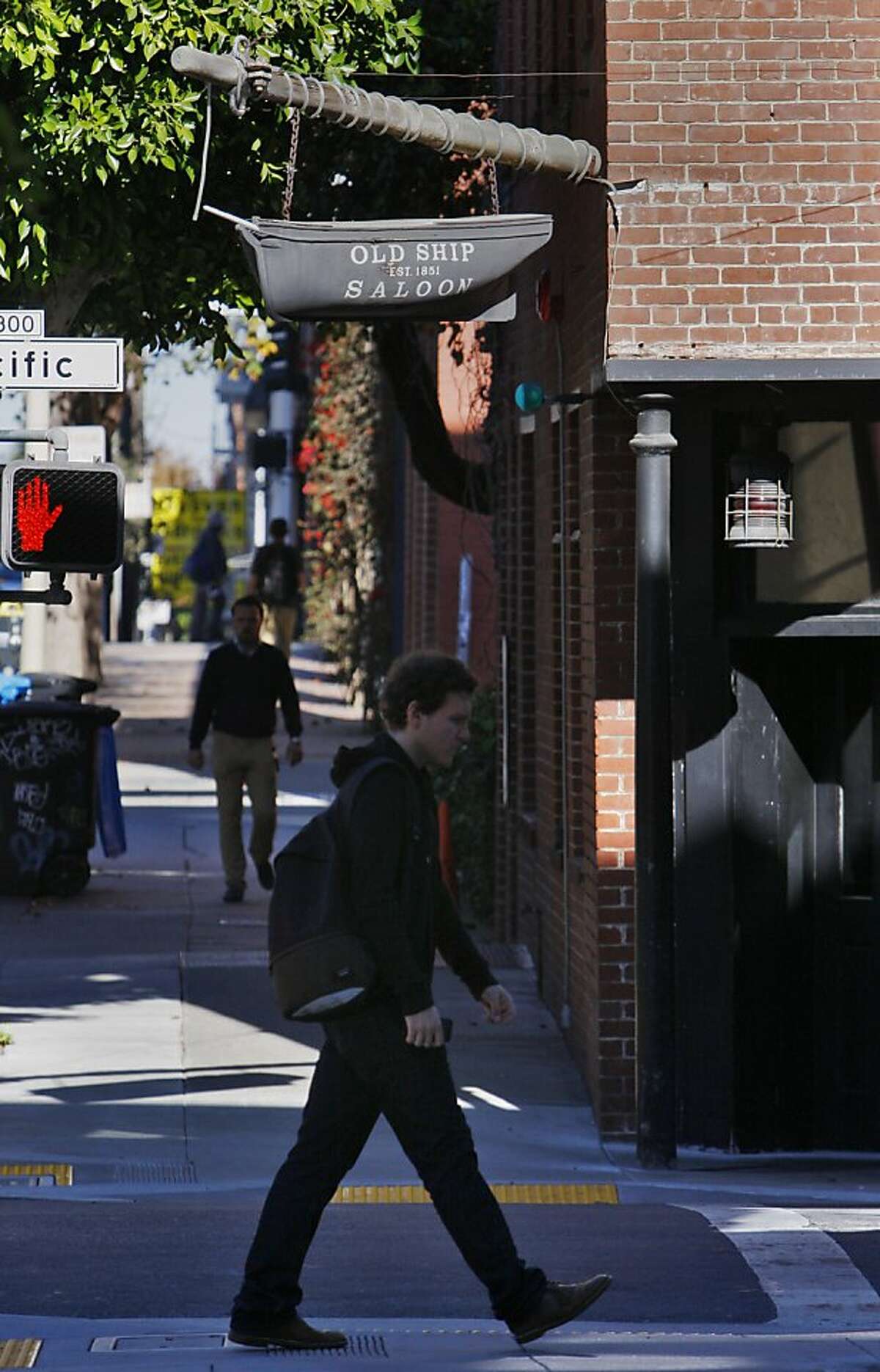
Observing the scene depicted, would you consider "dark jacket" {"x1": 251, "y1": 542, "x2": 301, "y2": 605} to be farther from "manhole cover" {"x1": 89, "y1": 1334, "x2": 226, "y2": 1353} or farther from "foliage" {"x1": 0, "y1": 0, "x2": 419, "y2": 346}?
"manhole cover" {"x1": 89, "y1": 1334, "x2": 226, "y2": 1353}

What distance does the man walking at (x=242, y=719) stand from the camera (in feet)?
53.6

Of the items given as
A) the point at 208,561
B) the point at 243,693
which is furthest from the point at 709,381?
the point at 208,561

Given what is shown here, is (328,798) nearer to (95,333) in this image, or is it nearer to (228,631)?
(95,333)

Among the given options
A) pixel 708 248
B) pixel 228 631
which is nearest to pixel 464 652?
pixel 708 248

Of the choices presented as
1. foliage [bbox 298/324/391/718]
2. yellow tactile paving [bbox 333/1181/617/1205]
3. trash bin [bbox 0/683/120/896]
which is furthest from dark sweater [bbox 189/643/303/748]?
foliage [bbox 298/324/391/718]

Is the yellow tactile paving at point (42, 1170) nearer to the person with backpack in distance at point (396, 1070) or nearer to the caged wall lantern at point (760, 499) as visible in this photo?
the person with backpack in distance at point (396, 1070)

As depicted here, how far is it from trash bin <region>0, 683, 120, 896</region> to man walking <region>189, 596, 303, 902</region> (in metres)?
0.69

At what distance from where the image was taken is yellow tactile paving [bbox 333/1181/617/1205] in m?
9.13

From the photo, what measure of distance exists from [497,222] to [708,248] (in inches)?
32.9

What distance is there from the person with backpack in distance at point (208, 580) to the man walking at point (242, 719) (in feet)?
66.8

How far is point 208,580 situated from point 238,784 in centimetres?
2155

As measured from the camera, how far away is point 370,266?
932 cm

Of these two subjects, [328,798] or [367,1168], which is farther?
[328,798]

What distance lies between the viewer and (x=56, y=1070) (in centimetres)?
1141
